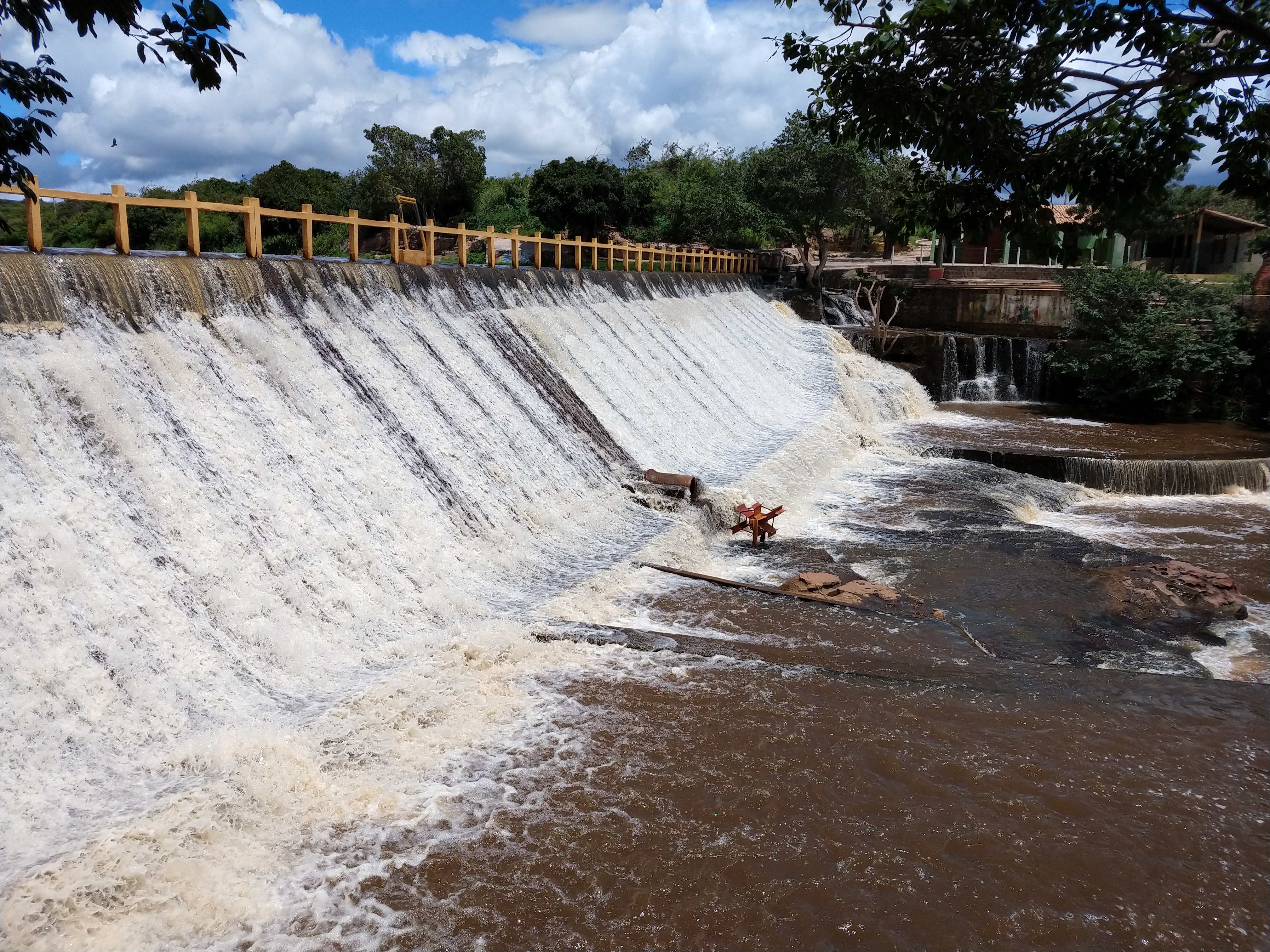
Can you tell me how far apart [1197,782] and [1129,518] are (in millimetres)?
9483

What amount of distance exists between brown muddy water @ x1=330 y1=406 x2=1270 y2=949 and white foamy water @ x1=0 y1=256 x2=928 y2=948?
0.48 m

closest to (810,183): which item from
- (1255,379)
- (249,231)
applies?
(1255,379)

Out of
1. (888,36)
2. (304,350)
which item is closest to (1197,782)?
(888,36)

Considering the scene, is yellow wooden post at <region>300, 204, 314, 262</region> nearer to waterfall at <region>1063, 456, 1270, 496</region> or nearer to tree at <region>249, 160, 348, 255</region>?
waterfall at <region>1063, 456, 1270, 496</region>

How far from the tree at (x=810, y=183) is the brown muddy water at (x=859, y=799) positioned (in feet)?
83.4

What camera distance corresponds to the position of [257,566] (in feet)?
24.8

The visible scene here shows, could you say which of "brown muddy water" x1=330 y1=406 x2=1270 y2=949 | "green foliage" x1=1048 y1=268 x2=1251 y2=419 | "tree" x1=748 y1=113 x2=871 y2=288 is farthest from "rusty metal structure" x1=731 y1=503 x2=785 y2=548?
"tree" x1=748 y1=113 x2=871 y2=288

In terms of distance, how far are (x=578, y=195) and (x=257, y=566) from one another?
33648mm

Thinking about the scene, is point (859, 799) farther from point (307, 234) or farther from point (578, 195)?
point (578, 195)

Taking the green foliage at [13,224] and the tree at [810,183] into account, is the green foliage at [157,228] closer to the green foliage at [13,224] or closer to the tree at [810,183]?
the green foliage at [13,224]

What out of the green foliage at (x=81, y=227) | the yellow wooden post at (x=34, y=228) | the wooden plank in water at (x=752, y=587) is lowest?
the wooden plank in water at (x=752, y=587)

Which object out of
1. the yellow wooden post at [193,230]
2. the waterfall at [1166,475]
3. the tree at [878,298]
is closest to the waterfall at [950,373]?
the tree at [878,298]

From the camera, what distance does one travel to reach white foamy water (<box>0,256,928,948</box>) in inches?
202

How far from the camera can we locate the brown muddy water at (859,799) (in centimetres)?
475
